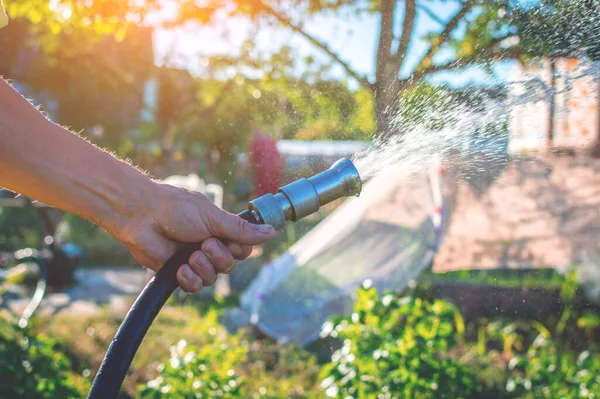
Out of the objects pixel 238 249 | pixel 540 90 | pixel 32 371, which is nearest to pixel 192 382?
pixel 32 371

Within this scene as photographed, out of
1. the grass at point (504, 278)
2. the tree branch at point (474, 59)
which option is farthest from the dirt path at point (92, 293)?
the tree branch at point (474, 59)

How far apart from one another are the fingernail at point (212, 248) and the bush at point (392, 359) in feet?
3.71

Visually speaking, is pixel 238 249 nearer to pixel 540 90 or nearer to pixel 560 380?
pixel 540 90

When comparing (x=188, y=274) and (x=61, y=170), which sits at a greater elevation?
(x=61, y=170)

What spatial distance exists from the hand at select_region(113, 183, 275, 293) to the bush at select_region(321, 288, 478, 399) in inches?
43.1

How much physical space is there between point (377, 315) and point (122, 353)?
1.63 m

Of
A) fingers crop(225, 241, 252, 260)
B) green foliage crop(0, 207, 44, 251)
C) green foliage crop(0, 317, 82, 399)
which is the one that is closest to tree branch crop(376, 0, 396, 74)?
fingers crop(225, 241, 252, 260)

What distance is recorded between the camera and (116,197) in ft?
4.10

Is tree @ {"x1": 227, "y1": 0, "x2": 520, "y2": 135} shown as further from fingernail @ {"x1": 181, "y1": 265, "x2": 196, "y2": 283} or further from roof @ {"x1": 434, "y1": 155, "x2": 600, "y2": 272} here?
roof @ {"x1": 434, "y1": 155, "x2": 600, "y2": 272}

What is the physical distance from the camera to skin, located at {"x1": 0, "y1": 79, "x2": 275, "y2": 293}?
1.14m

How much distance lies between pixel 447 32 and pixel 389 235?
97.5 inches

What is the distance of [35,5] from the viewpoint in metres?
3.49

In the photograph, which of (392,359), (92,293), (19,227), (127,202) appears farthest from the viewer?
(19,227)

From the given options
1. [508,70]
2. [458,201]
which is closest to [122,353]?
[508,70]
